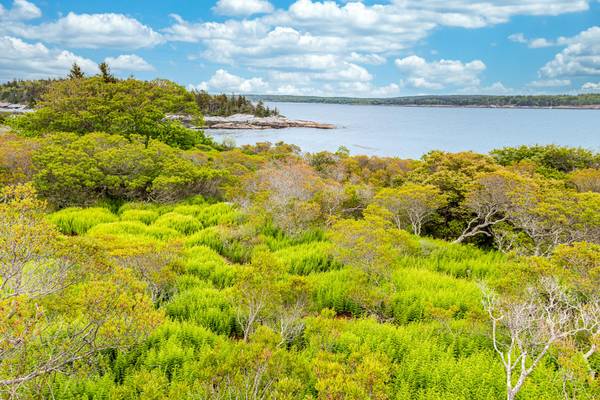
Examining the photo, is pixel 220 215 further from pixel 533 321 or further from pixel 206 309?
pixel 533 321

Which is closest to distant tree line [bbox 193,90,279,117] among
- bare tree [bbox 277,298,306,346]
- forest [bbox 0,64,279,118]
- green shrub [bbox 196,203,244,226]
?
forest [bbox 0,64,279,118]

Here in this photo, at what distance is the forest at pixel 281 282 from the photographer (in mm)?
5891

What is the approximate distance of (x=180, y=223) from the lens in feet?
54.3

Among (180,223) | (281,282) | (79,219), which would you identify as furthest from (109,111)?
(281,282)

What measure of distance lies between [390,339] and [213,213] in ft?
38.9

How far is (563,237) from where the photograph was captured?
13.8 meters

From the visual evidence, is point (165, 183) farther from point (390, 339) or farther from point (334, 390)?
point (334, 390)

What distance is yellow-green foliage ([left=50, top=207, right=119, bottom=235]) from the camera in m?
15.6

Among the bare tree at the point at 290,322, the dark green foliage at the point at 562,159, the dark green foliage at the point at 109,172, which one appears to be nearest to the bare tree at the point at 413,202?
the bare tree at the point at 290,322

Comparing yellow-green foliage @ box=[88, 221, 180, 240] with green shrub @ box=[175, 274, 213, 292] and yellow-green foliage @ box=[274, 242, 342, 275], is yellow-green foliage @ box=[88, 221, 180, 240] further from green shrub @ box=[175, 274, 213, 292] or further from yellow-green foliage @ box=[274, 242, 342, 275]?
yellow-green foliage @ box=[274, 242, 342, 275]

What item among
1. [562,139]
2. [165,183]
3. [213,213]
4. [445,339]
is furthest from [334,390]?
[562,139]

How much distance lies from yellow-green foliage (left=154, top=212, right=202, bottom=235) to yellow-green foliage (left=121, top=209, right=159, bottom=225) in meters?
0.43

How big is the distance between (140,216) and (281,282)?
10204mm

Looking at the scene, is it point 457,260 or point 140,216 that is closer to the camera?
point 457,260
